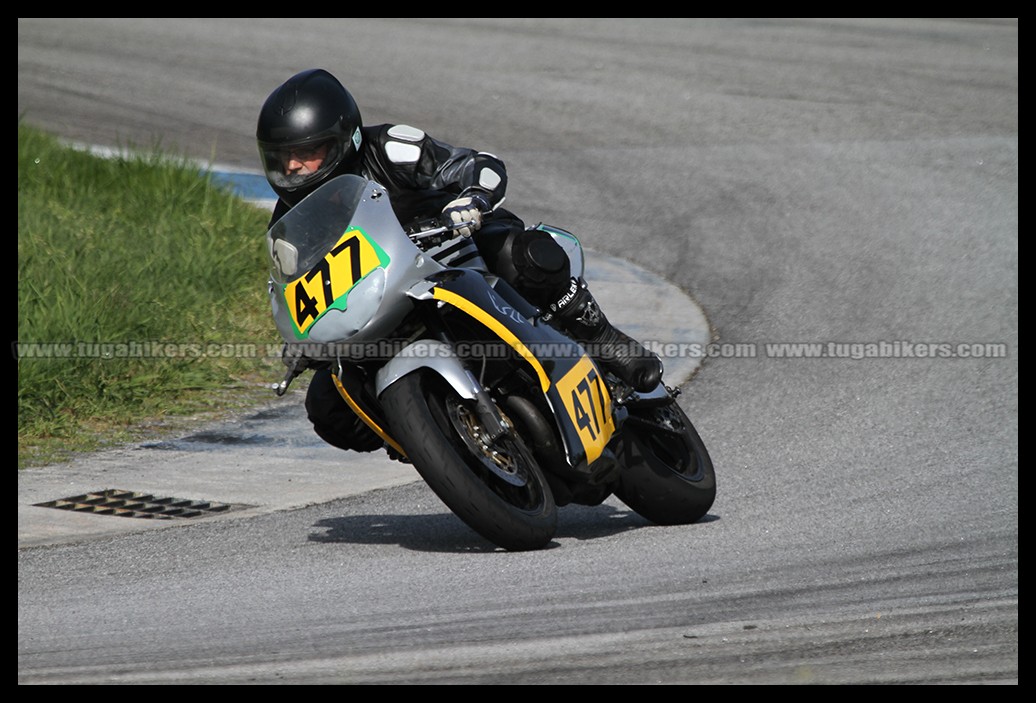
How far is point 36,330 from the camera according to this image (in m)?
7.94

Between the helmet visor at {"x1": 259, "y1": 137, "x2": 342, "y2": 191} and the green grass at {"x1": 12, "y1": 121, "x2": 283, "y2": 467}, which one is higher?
the helmet visor at {"x1": 259, "y1": 137, "x2": 342, "y2": 191}

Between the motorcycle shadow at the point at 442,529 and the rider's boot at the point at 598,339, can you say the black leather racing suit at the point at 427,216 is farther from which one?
the motorcycle shadow at the point at 442,529

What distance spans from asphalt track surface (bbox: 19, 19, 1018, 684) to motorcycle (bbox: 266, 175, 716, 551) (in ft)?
0.91

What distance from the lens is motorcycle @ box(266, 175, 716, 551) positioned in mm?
4773

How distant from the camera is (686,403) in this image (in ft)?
25.4

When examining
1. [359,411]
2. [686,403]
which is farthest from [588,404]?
[686,403]

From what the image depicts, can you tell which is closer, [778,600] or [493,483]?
[778,600]

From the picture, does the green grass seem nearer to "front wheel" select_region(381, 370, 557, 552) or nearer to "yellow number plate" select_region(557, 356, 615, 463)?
"front wheel" select_region(381, 370, 557, 552)

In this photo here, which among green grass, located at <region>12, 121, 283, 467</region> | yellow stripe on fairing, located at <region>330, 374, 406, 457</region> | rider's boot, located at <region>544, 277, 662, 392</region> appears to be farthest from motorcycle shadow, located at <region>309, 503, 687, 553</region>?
green grass, located at <region>12, 121, 283, 467</region>

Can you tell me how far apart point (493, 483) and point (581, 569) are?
422 mm

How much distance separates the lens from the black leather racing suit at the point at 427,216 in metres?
5.30

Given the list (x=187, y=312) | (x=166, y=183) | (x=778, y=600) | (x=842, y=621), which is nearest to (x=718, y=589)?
(x=778, y=600)

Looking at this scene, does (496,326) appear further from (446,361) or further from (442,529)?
(442,529)
